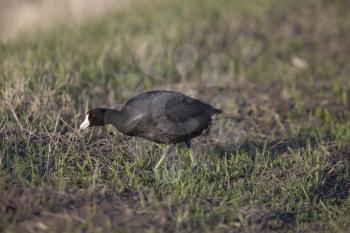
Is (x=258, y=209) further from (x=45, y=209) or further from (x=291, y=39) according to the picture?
(x=291, y=39)

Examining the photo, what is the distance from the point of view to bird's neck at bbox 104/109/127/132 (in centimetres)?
512

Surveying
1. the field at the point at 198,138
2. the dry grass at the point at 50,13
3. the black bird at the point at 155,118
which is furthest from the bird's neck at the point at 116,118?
the dry grass at the point at 50,13

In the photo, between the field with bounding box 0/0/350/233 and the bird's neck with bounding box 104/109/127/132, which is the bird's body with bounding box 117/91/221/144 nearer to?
the bird's neck with bounding box 104/109/127/132

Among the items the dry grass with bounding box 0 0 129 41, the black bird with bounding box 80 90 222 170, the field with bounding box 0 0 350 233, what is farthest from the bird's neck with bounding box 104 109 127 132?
the dry grass with bounding box 0 0 129 41

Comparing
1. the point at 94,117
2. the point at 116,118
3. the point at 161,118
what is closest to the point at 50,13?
the point at 94,117

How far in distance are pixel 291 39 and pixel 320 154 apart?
419 centimetres

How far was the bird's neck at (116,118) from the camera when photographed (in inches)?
202

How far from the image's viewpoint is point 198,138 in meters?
6.34

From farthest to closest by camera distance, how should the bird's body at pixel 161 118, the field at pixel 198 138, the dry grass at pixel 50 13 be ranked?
the dry grass at pixel 50 13 → the bird's body at pixel 161 118 → the field at pixel 198 138

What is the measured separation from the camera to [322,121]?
698 cm

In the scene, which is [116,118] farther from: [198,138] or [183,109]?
[198,138]

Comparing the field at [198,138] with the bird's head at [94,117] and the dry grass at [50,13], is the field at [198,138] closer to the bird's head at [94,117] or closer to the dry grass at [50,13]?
the bird's head at [94,117]

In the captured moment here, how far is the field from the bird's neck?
281mm

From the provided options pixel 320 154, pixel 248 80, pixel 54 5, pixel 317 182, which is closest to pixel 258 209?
pixel 317 182
